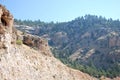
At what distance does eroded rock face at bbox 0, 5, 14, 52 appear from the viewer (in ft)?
129

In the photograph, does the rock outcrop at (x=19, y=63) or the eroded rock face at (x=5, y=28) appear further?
the eroded rock face at (x=5, y=28)

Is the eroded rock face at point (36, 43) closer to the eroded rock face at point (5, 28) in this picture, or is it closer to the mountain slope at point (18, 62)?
the mountain slope at point (18, 62)

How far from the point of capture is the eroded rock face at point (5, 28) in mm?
39406

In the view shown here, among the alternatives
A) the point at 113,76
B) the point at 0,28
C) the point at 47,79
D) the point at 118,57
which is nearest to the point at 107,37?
the point at 118,57

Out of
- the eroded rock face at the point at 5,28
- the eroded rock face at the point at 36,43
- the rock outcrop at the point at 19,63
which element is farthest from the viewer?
the eroded rock face at the point at 36,43

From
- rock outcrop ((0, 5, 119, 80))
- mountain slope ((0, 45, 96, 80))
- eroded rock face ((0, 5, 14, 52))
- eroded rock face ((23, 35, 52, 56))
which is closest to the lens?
mountain slope ((0, 45, 96, 80))

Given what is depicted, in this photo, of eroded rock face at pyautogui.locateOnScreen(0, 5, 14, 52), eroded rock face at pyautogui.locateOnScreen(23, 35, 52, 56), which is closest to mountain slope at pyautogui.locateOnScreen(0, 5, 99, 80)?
eroded rock face at pyautogui.locateOnScreen(0, 5, 14, 52)

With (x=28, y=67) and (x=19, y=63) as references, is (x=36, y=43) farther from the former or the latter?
(x=19, y=63)

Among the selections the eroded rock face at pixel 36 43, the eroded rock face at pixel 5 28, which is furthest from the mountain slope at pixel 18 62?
the eroded rock face at pixel 36 43

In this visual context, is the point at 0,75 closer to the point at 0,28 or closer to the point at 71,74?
the point at 0,28

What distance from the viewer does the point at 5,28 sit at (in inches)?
1689

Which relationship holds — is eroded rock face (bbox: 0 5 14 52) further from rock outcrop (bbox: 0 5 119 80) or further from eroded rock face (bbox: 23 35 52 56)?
eroded rock face (bbox: 23 35 52 56)

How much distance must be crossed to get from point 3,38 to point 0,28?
1470 millimetres

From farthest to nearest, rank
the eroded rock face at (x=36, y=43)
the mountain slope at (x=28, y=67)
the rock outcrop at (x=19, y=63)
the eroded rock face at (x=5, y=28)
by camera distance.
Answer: the eroded rock face at (x=36, y=43) < the eroded rock face at (x=5, y=28) < the rock outcrop at (x=19, y=63) < the mountain slope at (x=28, y=67)
